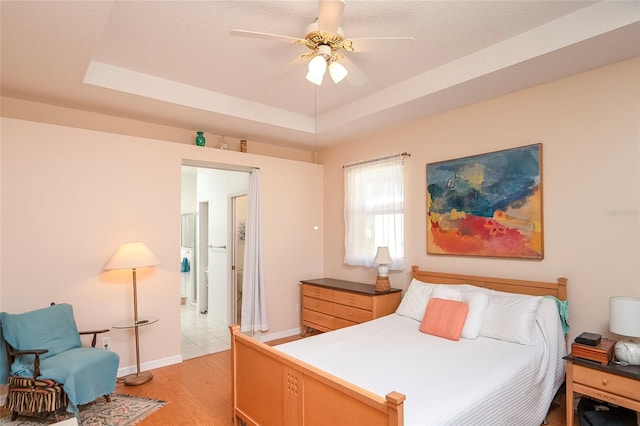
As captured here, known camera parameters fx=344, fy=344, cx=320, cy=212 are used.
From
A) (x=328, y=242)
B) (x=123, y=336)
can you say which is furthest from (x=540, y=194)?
(x=123, y=336)

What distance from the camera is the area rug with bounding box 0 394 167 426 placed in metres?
2.67

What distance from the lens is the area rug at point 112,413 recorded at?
2665mm

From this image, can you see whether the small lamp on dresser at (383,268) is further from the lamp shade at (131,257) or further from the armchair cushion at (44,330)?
the armchair cushion at (44,330)

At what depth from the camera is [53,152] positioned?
3217 millimetres

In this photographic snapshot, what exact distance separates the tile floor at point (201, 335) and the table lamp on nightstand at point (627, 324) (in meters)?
3.92

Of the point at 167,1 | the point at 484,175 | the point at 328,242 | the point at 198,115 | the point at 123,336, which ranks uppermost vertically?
the point at 167,1

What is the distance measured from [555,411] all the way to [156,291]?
152 inches

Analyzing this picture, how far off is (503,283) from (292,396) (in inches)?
88.4

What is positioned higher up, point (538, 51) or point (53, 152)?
point (538, 51)

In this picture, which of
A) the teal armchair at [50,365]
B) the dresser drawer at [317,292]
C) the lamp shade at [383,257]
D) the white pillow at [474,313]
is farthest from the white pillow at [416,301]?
the teal armchair at [50,365]

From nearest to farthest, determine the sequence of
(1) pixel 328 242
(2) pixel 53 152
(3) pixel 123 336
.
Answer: (2) pixel 53 152 → (3) pixel 123 336 → (1) pixel 328 242

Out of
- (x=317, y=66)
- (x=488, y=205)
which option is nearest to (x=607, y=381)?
(x=488, y=205)

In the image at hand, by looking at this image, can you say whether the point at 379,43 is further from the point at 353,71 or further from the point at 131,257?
the point at 131,257

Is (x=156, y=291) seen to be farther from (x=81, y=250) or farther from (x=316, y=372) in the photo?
(x=316, y=372)
